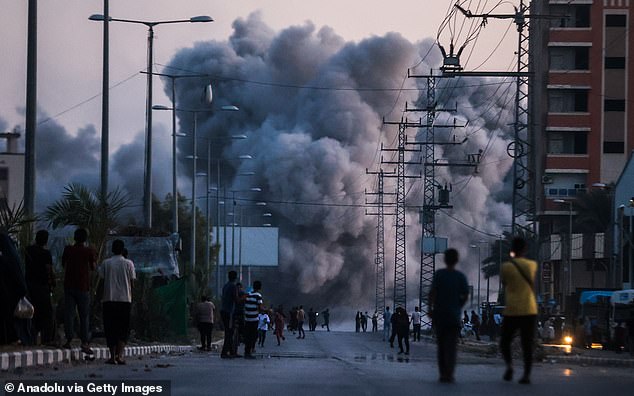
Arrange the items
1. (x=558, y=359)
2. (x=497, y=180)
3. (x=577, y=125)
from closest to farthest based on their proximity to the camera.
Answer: (x=558, y=359), (x=577, y=125), (x=497, y=180)

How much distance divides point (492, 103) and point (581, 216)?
3791 inches

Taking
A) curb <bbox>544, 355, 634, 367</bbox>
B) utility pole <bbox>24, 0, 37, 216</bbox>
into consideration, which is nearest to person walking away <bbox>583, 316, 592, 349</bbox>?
curb <bbox>544, 355, 634, 367</bbox>

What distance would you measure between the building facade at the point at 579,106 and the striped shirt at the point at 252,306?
60895mm

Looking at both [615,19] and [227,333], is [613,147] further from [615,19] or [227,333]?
[227,333]

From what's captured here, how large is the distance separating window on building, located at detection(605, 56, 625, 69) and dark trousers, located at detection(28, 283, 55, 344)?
7388cm

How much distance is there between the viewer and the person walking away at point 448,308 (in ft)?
57.1

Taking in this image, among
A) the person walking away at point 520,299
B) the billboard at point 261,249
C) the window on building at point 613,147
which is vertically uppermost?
the window on building at point 613,147

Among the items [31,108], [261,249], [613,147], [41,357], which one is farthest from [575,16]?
[41,357]

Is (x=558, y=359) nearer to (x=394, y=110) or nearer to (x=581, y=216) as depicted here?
(x=581, y=216)

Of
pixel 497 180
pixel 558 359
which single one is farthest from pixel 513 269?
pixel 497 180

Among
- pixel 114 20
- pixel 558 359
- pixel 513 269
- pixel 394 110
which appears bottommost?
pixel 558 359

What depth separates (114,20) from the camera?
44.0 m

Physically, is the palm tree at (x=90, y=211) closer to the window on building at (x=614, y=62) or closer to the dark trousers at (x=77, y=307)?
the dark trousers at (x=77, y=307)

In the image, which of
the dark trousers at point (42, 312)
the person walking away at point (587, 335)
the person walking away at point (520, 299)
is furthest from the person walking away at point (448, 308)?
the person walking away at point (587, 335)
